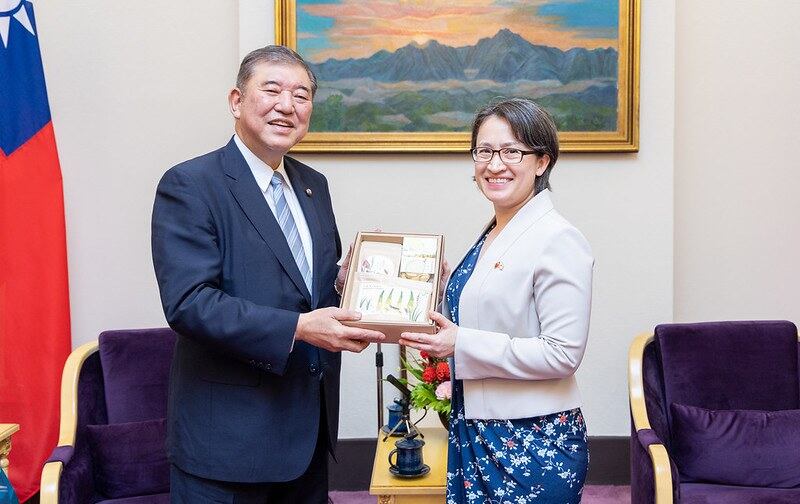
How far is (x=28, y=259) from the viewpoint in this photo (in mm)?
3170

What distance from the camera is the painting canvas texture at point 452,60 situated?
11.6 feet

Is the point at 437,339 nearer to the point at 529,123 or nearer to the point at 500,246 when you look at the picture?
the point at 500,246

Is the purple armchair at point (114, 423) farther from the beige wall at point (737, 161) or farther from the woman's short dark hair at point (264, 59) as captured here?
the beige wall at point (737, 161)

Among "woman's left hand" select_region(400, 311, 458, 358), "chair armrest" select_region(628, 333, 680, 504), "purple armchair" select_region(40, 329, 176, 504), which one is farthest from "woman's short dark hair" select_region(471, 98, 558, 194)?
"purple armchair" select_region(40, 329, 176, 504)

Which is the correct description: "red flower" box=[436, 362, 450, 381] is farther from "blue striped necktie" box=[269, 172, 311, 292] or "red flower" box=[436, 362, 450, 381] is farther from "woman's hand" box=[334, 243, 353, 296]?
"blue striped necktie" box=[269, 172, 311, 292]

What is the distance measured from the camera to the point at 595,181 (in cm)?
363

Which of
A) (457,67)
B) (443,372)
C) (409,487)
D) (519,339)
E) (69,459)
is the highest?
(457,67)

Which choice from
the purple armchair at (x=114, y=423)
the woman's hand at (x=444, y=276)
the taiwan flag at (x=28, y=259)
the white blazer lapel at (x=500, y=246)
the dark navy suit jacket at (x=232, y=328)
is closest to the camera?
the dark navy suit jacket at (x=232, y=328)

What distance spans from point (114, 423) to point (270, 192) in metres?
1.44

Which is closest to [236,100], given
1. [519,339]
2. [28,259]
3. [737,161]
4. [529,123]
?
[529,123]

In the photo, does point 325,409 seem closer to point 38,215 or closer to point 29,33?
point 38,215

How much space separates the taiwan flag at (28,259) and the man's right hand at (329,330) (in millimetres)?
1890

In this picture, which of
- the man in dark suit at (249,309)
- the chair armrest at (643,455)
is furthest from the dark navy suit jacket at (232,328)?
the chair armrest at (643,455)

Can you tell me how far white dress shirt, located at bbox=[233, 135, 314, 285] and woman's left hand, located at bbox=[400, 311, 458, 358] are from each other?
33 centimetres
